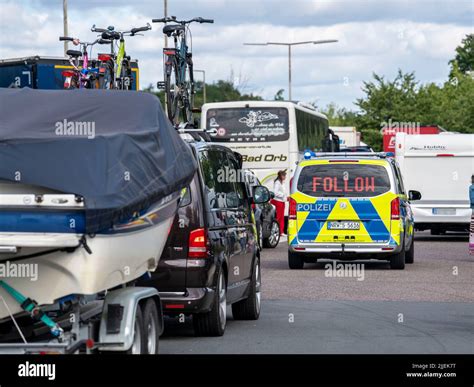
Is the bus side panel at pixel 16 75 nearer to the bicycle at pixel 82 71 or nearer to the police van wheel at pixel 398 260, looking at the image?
the bicycle at pixel 82 71

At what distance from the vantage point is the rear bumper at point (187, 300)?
489 inches

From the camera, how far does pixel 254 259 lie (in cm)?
1502

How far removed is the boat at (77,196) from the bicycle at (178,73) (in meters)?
13.9

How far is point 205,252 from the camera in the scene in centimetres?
1252

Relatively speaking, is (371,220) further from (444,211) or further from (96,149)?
(96,149)

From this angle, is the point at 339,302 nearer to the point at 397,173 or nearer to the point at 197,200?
the point at 197,200

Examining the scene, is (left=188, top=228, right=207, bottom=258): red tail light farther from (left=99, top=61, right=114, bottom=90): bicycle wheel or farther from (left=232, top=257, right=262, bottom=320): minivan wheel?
(left=99, top=61, right=114, bottom=90): bicycle wheel

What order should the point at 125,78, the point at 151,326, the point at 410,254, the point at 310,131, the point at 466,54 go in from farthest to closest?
the point at 466,54 → the point at 310,131 → the point at 410,254 → the point at 125,78 → the point at 151,326

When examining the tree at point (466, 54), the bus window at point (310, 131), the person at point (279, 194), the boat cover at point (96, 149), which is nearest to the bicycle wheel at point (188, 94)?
A: the person at point (279, 194)

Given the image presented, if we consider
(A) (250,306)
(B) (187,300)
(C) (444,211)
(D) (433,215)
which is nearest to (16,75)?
(D) (433,215)

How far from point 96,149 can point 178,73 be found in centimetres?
1640

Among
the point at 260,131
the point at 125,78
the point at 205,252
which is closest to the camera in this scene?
the point at 205,252

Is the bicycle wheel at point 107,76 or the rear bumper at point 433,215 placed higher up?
the bicycle wheel at point 107,76

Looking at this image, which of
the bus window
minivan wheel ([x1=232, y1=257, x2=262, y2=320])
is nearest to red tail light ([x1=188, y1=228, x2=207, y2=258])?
minivan wheel ([x1=232, y1=257, x2=262, y2=320])
